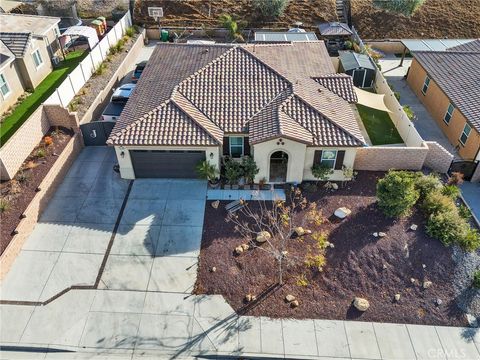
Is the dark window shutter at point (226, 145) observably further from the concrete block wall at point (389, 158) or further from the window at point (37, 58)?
the window at point (37, 58)

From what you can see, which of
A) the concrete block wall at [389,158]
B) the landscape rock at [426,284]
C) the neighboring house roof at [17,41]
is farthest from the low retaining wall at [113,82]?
the landscape rock at [426,284]

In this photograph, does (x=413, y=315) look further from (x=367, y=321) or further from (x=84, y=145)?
(x=84, y=145)

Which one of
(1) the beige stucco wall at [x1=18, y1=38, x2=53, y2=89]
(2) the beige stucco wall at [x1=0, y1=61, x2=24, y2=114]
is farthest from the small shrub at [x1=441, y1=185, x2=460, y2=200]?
(1) the beige stucco wall at [x1=18, y1=38, x2=53, y2=89]

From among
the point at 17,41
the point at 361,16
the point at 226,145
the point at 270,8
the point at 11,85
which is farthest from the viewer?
the point at 361,16

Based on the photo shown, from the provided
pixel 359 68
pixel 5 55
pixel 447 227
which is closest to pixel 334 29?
pixel 359 68

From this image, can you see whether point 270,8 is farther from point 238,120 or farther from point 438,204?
point 438,204

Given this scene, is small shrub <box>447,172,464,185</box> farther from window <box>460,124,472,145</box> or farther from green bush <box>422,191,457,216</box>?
window <box>460,124,472,145</box>

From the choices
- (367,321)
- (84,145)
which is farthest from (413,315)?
(84,145)
